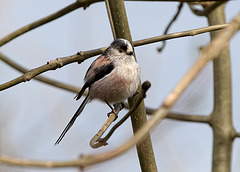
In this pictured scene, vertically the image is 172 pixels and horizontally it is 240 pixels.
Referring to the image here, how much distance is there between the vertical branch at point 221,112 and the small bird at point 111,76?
2.30 ft

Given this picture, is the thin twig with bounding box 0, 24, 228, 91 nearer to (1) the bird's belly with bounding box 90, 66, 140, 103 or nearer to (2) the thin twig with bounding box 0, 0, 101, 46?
(2) the thin twig with bounding box 0, 0, 101, 46

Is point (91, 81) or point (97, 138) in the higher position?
point (97, 138)

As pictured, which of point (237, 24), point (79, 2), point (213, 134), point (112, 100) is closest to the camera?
point (237, 24)

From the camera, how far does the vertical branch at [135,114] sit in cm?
270

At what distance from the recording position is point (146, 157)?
271cm

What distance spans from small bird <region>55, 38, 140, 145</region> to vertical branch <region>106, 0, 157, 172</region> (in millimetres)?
682

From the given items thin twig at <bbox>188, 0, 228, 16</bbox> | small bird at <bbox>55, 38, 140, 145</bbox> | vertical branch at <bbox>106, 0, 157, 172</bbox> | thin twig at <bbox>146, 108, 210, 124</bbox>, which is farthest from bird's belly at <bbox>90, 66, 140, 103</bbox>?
thin twig at <bbox>188, 0, 228, 16</bbox>

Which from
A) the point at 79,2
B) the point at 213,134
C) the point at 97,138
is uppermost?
the point at 79,2

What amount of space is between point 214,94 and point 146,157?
1020 millimetres

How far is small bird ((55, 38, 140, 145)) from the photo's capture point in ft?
11.7

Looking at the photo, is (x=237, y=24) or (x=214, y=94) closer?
(x=237, y=24)

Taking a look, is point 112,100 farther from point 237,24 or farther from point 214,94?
point 237,24

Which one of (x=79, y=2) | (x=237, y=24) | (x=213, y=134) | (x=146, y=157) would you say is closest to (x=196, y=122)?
(x=213, y=134)

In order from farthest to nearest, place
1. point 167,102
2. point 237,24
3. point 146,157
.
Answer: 1. point 146,157
2. point 237,24
3. point 167,102
